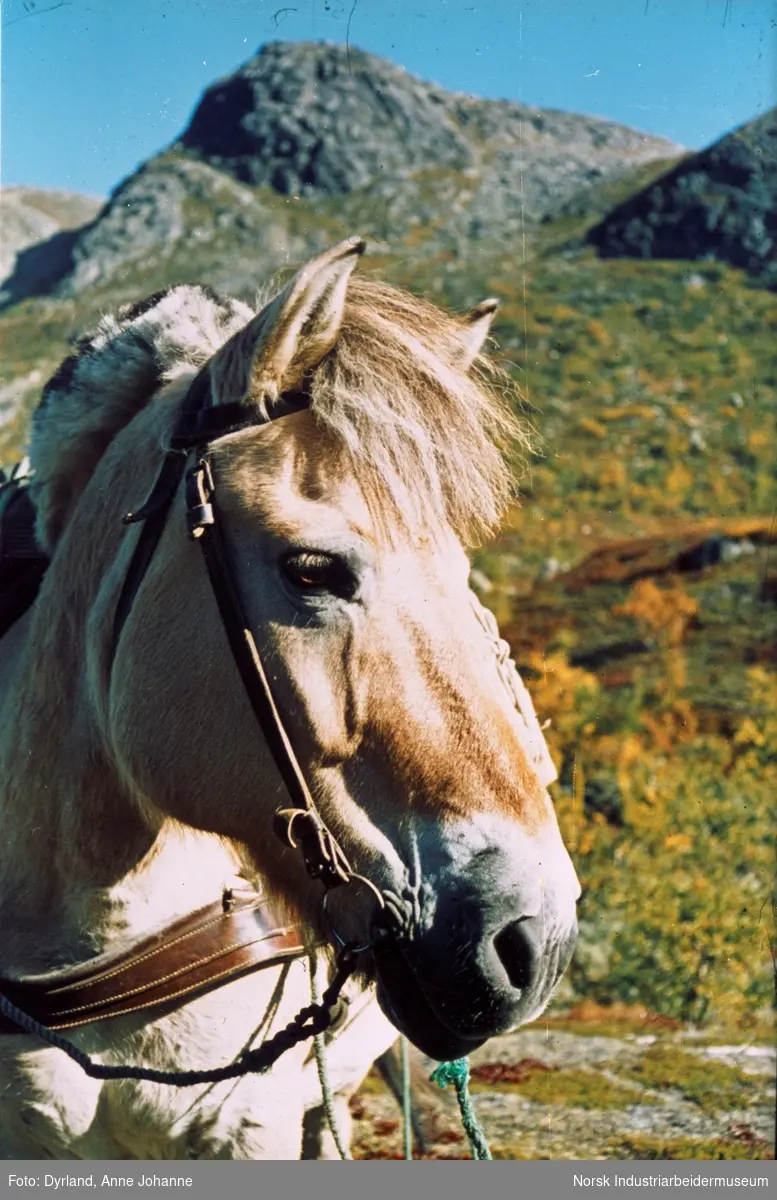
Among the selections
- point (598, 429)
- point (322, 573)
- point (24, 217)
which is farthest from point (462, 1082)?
point (598, 429)

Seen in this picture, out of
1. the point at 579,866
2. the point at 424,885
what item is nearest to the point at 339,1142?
the point at 424,885

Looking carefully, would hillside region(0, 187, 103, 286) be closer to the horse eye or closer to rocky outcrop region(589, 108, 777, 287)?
the horse eye

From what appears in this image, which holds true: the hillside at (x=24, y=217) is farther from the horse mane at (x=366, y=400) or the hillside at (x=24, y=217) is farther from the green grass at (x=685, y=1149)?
the green grass at (x=685, y=1149)

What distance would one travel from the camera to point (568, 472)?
1546 cm

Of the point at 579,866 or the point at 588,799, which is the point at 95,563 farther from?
the point at 588,799

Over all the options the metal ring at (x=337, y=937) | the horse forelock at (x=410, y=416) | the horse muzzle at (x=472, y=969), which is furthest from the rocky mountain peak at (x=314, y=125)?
the horse muzzle at (x=472, y=969)

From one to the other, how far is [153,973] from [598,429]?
16447 mm

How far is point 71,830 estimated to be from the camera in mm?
1947

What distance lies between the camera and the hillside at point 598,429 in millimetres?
5473

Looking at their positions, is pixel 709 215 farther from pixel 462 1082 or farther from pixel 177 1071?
pixel 177 1071

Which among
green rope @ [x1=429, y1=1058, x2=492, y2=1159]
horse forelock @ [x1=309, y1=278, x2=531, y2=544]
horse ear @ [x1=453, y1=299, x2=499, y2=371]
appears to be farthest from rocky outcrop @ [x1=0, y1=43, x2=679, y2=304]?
green rope @ [x1=429, y1=1058, x2=492, y2=1159]

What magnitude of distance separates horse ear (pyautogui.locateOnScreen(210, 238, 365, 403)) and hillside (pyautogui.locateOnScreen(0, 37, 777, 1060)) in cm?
49

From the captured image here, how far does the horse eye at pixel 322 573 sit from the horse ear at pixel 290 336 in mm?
286

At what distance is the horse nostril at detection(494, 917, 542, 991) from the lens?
1453 millimetres
